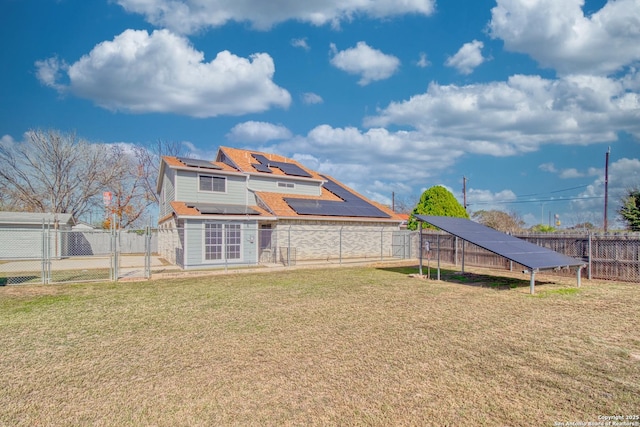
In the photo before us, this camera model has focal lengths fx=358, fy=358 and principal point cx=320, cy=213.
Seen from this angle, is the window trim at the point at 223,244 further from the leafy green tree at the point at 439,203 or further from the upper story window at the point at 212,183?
the leafy green tree at the point at 439,203

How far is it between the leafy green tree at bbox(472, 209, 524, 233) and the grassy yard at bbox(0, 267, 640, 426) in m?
26.4

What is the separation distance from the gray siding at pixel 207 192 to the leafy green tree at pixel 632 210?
22.8 meters

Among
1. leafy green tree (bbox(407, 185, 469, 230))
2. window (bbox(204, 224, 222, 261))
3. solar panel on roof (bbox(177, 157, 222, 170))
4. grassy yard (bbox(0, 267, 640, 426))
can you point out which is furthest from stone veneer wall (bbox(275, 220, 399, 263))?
grassy yard (bbox(0, 267, 640, 426))

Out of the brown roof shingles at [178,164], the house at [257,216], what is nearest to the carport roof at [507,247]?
the house at [257,216]

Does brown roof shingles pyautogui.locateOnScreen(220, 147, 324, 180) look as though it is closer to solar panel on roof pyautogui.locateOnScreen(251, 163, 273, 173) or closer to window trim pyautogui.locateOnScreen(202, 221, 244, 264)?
solar panel on roof pyautogui.locateOnScreen(251, 163, 273, 173)

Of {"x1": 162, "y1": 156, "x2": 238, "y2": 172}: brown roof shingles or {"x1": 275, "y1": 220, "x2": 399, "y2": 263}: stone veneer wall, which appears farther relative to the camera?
{"x1": 275, "y1": 220, "x2": 399, "y2": 263}: stone veneer wall

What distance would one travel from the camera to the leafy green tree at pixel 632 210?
68.3ft

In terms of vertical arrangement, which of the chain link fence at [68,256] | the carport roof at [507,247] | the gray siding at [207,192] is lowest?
the chain link fence at [68,256]

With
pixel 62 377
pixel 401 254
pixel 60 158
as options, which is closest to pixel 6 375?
pixel 62 377

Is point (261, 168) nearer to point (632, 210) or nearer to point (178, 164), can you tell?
point (178, 164)

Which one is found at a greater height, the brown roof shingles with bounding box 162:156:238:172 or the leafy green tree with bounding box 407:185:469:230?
the brown roof shingles with bounding box 162:156:238:172

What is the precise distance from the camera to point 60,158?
100 feet

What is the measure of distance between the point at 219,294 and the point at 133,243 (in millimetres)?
23355

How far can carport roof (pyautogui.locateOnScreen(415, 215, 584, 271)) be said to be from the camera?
Result: 10.3 meters
